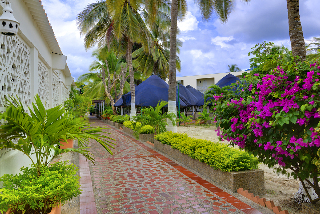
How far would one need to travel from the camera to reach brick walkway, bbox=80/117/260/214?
3752 mm

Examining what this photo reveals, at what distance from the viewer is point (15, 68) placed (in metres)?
3.93

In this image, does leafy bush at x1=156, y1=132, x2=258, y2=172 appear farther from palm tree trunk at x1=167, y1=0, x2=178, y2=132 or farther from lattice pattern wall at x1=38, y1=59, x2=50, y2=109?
lattice pattern wall at x1=38, y1=59, x2=50, y2=109

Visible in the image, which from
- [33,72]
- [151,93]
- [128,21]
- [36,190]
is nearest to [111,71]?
[151,93]

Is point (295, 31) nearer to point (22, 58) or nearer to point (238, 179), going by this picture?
point (238, 179)

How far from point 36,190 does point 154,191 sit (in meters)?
2.35

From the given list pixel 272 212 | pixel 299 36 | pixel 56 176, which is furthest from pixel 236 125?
pixel 56 176

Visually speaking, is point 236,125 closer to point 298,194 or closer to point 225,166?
point 225,166

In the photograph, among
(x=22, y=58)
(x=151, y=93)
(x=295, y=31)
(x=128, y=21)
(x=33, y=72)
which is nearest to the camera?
Result: (x=295, y=31)

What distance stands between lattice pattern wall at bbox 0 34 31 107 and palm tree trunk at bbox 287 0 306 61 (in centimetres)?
454

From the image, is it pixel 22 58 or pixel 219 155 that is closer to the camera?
pixel 22 58

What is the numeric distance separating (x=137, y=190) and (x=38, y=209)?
2.04 m

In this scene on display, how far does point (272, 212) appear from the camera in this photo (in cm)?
349

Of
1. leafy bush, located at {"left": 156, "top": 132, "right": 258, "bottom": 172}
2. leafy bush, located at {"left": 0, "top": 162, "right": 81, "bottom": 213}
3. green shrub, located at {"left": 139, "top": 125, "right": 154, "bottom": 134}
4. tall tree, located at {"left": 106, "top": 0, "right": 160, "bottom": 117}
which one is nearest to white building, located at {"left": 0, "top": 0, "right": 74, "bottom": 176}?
leafy bush, located at {"left": 0, "top": 162, "right": 81, "bottom": 213}

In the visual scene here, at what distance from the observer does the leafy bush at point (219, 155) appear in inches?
177
